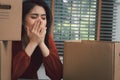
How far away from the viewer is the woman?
1.78m

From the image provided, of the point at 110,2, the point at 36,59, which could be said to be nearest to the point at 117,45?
the point at 36,59

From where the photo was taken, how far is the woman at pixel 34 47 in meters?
1.78

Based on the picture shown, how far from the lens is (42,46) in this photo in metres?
1.87

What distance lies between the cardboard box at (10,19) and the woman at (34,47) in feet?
1.17

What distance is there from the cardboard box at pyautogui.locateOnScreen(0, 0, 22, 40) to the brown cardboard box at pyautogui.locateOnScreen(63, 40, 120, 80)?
524 millimetres

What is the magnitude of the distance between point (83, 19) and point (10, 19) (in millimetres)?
2239

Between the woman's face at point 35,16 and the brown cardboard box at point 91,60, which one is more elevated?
the woman's face at point 35,16

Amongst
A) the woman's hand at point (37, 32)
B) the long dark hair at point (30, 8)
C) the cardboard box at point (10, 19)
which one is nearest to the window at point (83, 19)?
the long dark hair at point (30, 8)

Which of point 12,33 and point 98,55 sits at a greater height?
point 12,33

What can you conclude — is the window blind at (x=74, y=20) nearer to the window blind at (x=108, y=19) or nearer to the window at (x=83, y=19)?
the window at (x=83, y=19)

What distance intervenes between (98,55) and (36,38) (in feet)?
1.75

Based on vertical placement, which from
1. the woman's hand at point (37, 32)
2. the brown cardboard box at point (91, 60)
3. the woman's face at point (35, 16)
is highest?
the woman's face at point (35, 16)

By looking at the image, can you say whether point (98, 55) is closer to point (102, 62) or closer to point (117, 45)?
point (102, 62)

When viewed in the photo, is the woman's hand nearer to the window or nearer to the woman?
the woman
